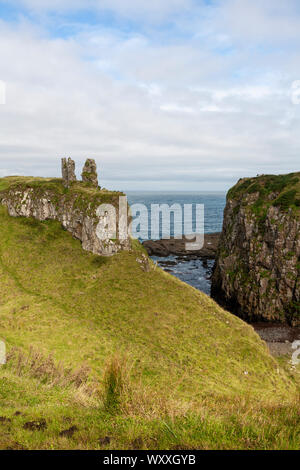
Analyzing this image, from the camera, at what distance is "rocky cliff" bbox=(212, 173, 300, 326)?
180ft

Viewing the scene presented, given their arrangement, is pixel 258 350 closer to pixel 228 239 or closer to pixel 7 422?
pixel 7 422

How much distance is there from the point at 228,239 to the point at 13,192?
5408cm

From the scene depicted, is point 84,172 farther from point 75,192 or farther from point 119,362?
point 119,362

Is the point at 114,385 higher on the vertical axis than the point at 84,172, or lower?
lower

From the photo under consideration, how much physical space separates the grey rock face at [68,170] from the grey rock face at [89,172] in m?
2.41

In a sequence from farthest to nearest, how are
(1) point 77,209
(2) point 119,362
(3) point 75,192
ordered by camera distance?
1. (3) point 75,192
2. (1) point 77,209
3. (2) point 119,362

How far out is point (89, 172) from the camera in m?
59.8

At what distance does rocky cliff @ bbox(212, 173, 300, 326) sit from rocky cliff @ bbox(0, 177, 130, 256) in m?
29.7

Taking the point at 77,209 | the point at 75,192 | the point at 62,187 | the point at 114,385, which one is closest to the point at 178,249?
the point at 62,187

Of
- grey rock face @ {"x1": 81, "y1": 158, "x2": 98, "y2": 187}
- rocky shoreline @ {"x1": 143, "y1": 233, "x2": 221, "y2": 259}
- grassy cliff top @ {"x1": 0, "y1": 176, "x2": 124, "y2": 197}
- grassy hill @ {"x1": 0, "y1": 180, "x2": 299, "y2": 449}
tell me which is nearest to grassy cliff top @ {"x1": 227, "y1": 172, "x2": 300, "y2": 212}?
grassy hill @ {"x1": 0, "y1": 180, "x2": 299, "y2": 449}

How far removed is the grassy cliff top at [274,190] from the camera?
2359 inches

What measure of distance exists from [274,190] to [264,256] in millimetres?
17275

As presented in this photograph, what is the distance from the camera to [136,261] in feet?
154
